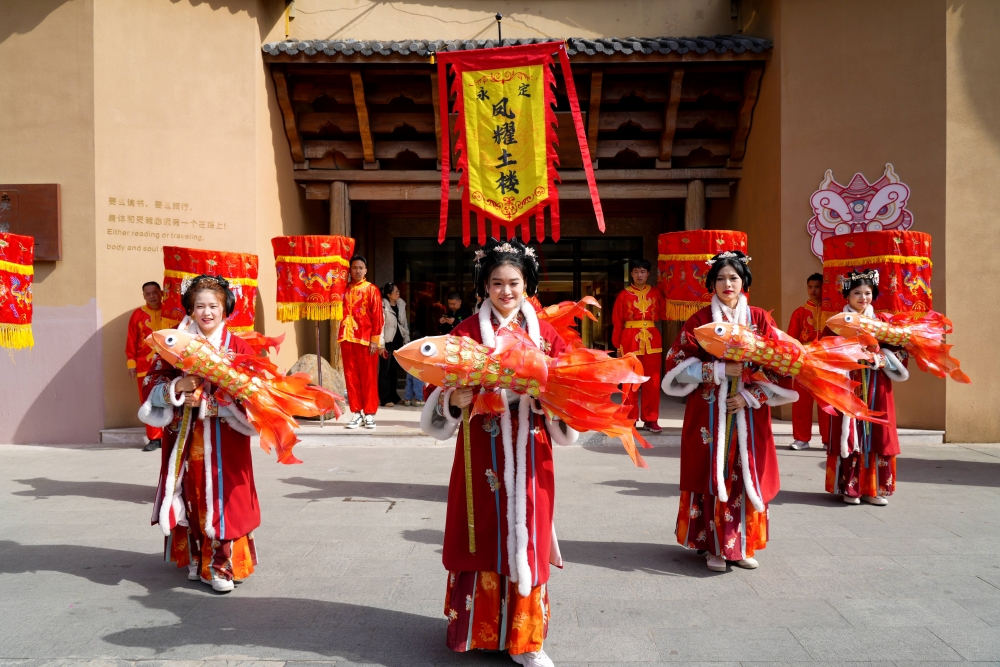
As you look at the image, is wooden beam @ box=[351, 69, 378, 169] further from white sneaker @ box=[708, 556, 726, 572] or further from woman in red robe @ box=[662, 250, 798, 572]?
white sneaker @ box=[708, 556, 726, 572]

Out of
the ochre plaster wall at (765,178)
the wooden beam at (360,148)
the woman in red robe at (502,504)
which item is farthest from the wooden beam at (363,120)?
the woman in red robe at (502,504)

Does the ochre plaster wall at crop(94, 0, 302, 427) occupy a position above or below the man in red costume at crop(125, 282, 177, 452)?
above

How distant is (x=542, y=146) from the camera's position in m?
5.81

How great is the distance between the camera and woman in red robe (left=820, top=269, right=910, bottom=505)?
4703 mm

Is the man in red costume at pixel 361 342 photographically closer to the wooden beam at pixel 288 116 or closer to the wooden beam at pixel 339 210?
the wooden beam at pixel 339 210

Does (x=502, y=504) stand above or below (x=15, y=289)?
below

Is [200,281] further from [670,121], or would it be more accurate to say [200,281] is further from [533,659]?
[670,121]

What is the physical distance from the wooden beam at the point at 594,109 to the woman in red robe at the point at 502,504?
19.5 feet

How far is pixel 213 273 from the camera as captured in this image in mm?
6441

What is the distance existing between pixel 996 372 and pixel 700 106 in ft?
13.8

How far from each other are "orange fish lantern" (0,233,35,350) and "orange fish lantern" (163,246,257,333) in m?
2.00

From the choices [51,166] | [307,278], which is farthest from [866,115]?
[51,166]

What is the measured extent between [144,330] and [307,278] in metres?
1.53

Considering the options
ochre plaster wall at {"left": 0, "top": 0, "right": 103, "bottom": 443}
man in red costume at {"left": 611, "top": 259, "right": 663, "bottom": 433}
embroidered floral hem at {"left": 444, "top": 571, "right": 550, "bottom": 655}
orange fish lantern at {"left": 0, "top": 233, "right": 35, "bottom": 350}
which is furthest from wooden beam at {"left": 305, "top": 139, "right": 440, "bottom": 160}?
embroidered floral hem at {"left": 444, "top": 571, "right": 550, "bottom": 655}
